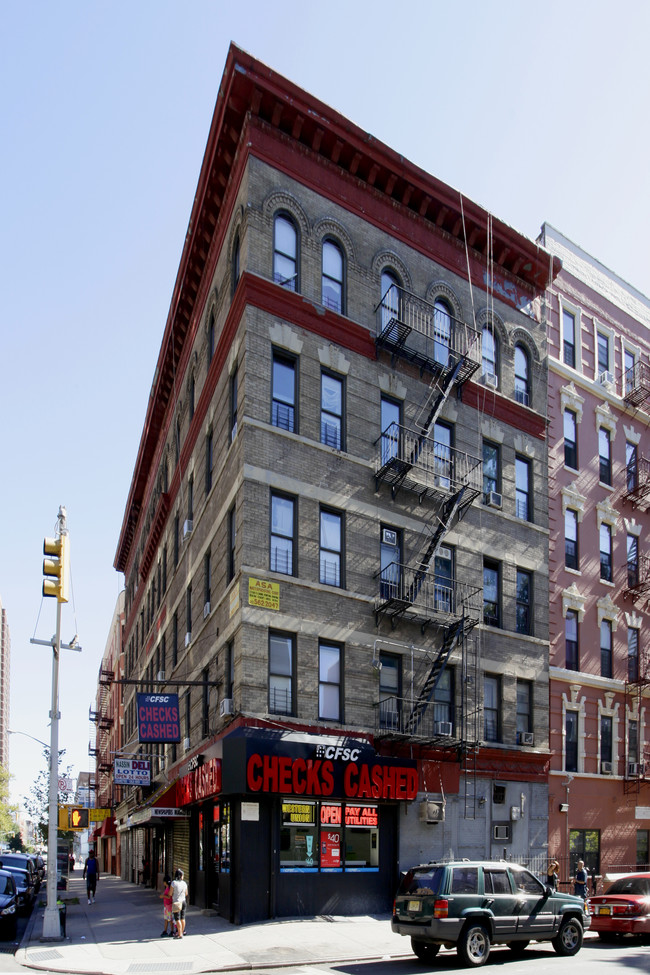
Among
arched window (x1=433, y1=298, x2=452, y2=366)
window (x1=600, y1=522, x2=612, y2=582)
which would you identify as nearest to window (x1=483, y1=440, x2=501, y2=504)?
arched window (x1=433, y1=298, x2=452, y2=366)

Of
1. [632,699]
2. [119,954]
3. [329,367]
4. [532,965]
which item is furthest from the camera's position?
[632,699]

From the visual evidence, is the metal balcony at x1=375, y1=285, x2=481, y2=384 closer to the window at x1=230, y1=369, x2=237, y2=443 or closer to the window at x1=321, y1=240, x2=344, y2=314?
the window at x1=321, y1=240, x2=344, y2=314

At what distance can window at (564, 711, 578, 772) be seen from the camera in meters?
29.0

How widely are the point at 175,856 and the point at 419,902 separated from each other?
61.0 feet

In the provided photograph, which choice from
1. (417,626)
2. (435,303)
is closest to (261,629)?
(417,626)

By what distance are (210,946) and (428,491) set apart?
12849mm

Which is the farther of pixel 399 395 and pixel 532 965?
pixel 399 395

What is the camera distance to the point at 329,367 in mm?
24703

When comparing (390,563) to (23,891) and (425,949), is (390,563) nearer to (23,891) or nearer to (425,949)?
(425,949)

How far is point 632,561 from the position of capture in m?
33.7

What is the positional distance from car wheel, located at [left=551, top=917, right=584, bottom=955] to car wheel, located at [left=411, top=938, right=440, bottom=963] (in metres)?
2.34

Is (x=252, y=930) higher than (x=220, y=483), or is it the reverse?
(x=220, y=483)

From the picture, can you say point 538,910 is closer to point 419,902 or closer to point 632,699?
point 419,902

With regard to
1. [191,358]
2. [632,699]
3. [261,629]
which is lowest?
[632,699]
